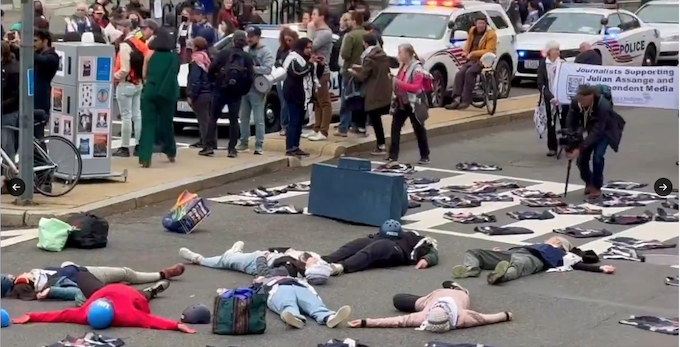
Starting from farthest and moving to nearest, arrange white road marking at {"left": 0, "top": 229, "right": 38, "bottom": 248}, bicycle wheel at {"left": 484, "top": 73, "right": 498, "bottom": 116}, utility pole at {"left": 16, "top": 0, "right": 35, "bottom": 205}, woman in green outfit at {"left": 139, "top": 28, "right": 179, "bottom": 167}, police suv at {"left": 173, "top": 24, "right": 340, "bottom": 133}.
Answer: bicycle wheel at {"left": 484, "top": 73, "right": 498, "bottom": 116}, police suv at {"left": 173, "top": 24, "right": 340, "bottom": 133}, woman in green outfit at {"left": 139, "top": 28, "right": 179, "bottom": 167}, utility pole at {"left": 16, "top": 0, "right": 35, "bottom": 205}, white road marking at {"left": 0, "top": 229, "right": 38, "bottom": 248}

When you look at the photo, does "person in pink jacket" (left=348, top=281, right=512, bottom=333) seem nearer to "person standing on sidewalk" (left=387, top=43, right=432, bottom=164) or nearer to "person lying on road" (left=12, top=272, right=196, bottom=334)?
"person lying on road" (left=12, top=272, right=196, bottom=334)

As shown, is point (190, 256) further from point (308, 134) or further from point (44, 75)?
point (308, 134)

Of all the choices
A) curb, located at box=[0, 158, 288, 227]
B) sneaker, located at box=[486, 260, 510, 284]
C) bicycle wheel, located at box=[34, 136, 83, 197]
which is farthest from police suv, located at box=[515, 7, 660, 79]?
sneaker, located at box=[486, 260, 510, 284]

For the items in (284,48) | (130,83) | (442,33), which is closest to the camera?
(130,83)

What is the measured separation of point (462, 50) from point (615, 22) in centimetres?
634

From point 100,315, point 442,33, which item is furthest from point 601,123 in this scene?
point 442,33

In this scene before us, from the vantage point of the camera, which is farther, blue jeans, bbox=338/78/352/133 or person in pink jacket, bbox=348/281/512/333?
blue jeans, bbox=338/78/352/133

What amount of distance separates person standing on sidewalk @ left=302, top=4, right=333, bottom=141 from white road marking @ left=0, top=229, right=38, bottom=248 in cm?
605

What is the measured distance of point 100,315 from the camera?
891 cm

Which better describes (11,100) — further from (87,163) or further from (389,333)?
Result: (389,333)

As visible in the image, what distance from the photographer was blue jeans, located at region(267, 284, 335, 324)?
9.38 metres

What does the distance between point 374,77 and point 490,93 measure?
204 inches

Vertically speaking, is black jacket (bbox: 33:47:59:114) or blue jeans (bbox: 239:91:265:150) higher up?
black jacket (bbox: 33:47:59:114)

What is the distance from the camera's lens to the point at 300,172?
17016 millimetres
